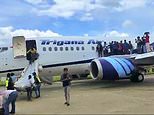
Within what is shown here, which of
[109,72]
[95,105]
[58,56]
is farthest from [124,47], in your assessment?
A: [95,105]

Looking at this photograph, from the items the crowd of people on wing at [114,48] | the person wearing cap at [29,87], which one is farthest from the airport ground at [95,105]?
the crowd of people on wing at [114,48]

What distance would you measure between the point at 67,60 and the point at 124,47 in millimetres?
5005

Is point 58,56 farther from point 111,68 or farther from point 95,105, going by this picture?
point 95,105

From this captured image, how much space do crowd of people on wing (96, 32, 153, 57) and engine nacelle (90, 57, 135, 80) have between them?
218cm

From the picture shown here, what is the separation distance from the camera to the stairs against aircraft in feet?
65.9

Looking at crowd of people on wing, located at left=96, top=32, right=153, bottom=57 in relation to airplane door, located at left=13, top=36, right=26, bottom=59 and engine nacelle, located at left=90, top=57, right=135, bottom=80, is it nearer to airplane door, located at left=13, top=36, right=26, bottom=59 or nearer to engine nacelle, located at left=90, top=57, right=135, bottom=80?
engine nacelle, located at left=90, top=57, right=135, bottom=80

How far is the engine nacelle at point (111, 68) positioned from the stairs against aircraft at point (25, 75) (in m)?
3.97

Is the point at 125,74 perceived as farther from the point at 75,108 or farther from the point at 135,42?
the point at 75,108

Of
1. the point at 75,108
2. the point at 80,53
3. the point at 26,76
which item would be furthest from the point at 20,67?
the point at 75,108

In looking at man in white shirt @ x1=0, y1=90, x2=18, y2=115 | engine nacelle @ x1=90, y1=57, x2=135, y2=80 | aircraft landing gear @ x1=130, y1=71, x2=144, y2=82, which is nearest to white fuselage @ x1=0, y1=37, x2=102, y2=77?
engine nacelle @ x1=90, y1=57, x2=135, y2=80

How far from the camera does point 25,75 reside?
21.8m

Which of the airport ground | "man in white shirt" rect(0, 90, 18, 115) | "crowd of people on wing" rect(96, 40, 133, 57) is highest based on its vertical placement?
"crowd of people on wing" rect(96, 40, 133, 57)

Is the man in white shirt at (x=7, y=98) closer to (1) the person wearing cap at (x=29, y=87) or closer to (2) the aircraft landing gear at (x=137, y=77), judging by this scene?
(1) the person wearing cap at (x=29, y=87)

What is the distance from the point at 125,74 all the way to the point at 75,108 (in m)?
9.99
